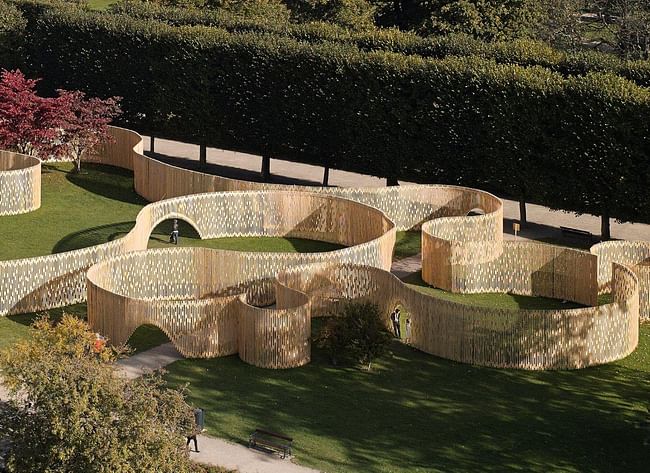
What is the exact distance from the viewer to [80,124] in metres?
60.5

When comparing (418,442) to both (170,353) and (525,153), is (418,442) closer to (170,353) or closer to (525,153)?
(170,353)

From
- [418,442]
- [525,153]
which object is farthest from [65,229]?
[418,442]

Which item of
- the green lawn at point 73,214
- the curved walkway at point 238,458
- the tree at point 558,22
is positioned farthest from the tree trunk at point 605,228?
the tree at point 558,22

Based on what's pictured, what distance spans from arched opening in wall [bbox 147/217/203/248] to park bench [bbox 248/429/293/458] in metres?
17.4

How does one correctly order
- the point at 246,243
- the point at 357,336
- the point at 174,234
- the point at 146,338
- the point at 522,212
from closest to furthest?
the point at 357,336 → the point at 146,338 → the point at 174,234 → the point at 246,243 → the point at 522,212

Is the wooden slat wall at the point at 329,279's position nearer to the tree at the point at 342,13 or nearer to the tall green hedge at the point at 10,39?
the tall green hedge at the point at 10,39

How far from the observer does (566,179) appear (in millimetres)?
52438

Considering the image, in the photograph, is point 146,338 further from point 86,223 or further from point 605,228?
point 605,228

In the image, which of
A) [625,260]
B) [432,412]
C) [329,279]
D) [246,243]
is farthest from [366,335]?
[246,243]

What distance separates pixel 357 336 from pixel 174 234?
1361 cm

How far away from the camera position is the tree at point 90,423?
95.2ft

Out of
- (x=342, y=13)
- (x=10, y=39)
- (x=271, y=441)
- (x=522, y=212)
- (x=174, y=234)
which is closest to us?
(x=271, y=441)

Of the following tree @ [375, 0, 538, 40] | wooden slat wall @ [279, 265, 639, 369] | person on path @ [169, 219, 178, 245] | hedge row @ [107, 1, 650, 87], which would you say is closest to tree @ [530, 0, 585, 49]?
tree @ [375, 0, 538, 40]

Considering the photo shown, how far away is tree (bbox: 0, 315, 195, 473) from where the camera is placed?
2903 cm
